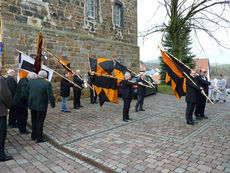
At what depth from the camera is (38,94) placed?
16.5 feet

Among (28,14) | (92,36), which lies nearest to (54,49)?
(28,14)

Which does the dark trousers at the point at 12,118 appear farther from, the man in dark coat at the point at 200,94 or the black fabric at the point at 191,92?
the man in dark coat at the point at 200,94

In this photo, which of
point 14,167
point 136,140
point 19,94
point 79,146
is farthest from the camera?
point 19,94

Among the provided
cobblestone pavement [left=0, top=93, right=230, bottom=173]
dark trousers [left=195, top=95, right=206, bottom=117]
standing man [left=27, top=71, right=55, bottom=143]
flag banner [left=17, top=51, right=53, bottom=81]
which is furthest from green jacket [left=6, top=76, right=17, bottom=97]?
dark trousers [left=195, top=95, right=206, bottom=117]

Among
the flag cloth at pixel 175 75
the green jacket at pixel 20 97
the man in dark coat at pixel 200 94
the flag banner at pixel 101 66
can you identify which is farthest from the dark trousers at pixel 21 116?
the man in dark coat at pixel 200 94

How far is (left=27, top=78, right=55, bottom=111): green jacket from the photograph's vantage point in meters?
5.03

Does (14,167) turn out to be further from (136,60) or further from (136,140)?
(136,60)

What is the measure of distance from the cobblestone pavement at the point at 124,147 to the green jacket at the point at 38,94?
3.11ft

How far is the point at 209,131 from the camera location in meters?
5.96

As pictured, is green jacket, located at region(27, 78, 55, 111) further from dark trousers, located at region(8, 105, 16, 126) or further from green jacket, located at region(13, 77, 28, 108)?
dark trousers, located at region(8, 105, 16, 126)

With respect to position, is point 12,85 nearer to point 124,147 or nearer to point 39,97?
point 39,97

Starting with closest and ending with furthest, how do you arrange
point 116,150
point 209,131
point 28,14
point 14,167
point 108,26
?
point 14,167, point 116,150, point 209,131, point 28,14, point 108,26

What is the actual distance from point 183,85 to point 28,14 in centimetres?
768

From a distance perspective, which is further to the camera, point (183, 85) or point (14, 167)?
point (183, 85)
